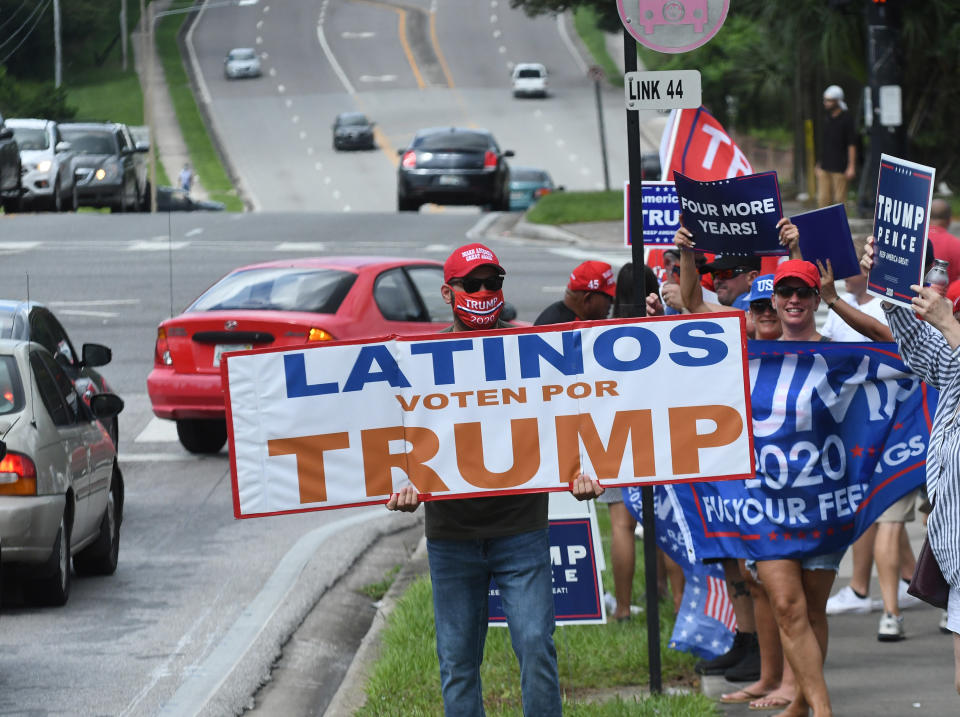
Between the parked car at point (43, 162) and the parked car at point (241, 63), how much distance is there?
3892mm

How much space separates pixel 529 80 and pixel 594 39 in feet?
4.47

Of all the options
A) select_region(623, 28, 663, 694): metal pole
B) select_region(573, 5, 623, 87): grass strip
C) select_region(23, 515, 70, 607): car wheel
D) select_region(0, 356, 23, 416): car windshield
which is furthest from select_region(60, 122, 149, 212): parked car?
select_region(573, 5, 623, 87): grass strip

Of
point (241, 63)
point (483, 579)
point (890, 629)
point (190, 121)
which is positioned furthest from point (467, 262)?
point (190, 121)

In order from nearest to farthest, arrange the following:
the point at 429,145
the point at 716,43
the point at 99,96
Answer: the point at 99,96 → the point at 429,145 → the point at 716,43

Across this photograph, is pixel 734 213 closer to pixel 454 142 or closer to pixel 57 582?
pixel 57 582

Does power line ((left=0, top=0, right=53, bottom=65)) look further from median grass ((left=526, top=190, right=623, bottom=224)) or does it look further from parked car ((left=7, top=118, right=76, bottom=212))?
median grass ((left=526, top=190, right=623, bottom=224))

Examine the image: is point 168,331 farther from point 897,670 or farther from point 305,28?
point 897,670

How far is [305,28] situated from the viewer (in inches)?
599

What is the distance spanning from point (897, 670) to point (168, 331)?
720cm

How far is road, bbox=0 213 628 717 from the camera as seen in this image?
305 inches

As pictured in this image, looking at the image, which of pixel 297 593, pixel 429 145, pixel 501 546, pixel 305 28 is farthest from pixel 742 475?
pixel 429 145

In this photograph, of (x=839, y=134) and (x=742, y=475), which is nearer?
(x=742, y=475)

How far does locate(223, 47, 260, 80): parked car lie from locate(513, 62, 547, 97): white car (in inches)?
429

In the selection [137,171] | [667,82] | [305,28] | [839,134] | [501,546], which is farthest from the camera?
[839,134]
